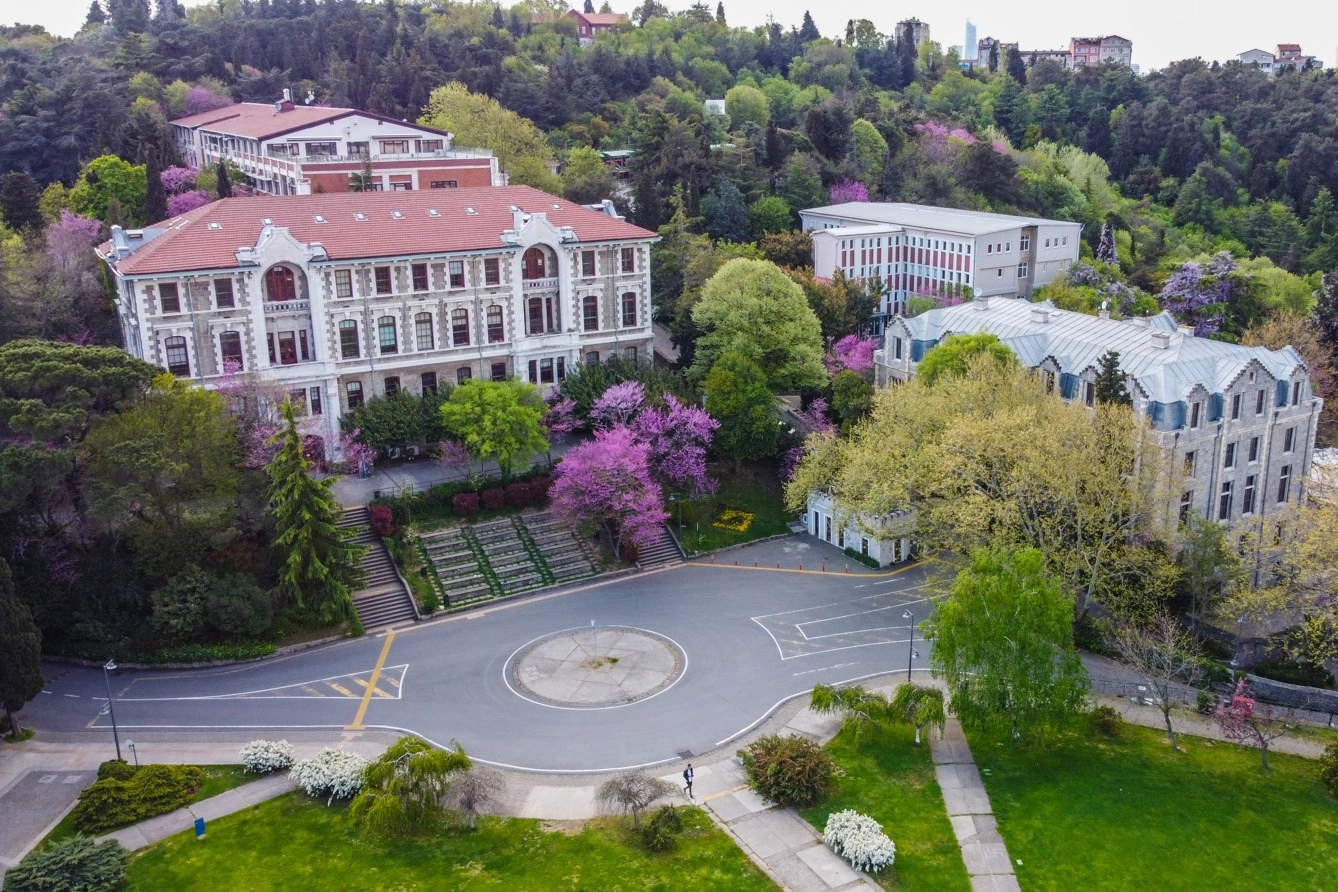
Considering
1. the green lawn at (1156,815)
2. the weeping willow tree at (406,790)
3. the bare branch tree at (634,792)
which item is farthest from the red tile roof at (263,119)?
the green lawn at (1156,815)

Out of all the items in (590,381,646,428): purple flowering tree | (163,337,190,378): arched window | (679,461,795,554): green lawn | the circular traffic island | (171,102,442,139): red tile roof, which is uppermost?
(171,102,442,139): red tile roof

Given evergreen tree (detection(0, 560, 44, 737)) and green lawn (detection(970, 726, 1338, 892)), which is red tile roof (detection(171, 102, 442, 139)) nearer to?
evergreen tree (detection(0, 560, 44, 737))

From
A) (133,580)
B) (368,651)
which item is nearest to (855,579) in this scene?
(368,651)

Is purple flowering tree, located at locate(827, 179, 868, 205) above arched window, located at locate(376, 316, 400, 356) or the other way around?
above

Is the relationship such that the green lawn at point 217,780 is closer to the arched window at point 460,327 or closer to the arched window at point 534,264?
the arched window at point 460,327

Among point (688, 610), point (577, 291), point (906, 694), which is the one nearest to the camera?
point (906, 694)

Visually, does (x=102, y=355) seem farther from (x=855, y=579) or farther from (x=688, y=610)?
(x=855, y=579)

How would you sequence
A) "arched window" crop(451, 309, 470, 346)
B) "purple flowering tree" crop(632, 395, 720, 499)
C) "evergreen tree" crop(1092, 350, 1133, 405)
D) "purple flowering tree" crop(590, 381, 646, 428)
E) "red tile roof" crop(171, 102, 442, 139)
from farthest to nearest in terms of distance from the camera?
"red tile roof" crop(171, 102, 442, 139) < "arched window" crop(451, 309, 470, 346) < "purple flowering tree" crop(590, 381, 646, 428) < "purple flowering tree" crop(632, 395, 720, 499) < "evergreen tree" crop(1092, 350, 1133, 405)

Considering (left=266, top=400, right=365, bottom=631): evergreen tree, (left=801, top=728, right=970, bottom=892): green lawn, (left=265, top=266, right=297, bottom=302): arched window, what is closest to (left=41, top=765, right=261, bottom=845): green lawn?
(left=266, top=400, right=365, bottom=631): evergreen tree
